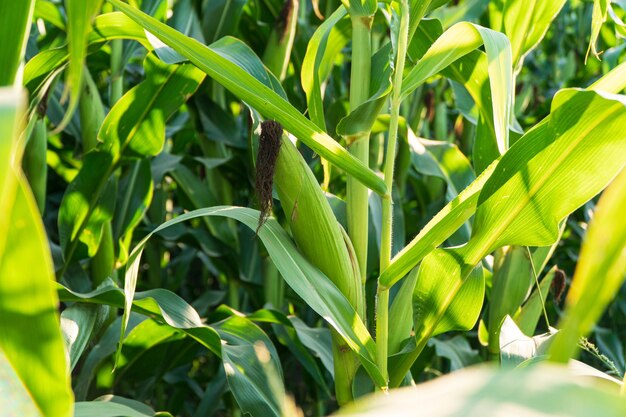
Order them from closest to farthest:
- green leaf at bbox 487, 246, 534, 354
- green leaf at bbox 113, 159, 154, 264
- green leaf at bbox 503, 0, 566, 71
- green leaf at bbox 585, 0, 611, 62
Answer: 1. green leaf at bbox 585, 0, 611, 62
2. green leaf at bbox 503, 0, 566, 71
3. green leaf at bbox 487, 246, 534, 354
4. green leaf at bbox 113, 159, 154, 264

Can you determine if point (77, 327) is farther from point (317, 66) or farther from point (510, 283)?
point (510, 283)

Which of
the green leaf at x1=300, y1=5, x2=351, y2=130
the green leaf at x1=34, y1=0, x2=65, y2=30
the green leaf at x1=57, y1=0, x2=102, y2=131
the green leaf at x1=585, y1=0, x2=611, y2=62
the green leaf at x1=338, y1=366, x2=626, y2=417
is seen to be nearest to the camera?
the green leaf at x1=338, y1=366, x2=626, y2=417

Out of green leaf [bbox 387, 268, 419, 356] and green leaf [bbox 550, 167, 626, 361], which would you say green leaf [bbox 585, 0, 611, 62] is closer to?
green leaf [bbox 387, 268, 419, 356]

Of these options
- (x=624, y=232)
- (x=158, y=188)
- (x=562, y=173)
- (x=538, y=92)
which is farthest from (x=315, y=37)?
(x=538, y=92)

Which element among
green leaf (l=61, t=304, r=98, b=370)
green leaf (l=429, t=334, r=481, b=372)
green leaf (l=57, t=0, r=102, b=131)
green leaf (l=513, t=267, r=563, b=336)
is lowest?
green leaf (l=429, t=334, r=481, b=372)

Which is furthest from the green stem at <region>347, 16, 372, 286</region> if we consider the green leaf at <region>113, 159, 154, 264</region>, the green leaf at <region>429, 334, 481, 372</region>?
the green leaf at <region>113, 159, 154, 264</region>

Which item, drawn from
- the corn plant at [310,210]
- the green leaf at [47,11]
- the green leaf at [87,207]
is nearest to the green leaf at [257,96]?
the corn plant at [310,210]

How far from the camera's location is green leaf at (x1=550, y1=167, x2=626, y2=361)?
28 centimetres

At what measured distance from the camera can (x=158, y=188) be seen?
6.43 ft

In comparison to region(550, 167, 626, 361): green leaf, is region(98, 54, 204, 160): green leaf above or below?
below

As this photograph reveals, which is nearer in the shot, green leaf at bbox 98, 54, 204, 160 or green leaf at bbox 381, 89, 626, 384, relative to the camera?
green leaf at bbox 381, 89, 626, 384

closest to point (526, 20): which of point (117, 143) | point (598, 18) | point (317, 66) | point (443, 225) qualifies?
point (598, 18)

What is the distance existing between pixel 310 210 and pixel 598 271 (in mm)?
635

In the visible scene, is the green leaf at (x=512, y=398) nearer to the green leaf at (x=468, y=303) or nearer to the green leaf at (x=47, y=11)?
the green leaf at (x=468, y=303)
